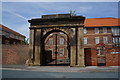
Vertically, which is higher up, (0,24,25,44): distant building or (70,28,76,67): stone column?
(0,24,25,44): distant building

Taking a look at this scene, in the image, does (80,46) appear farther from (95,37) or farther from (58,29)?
(95,37)

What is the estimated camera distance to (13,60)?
2108 cm

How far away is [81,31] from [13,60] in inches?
486

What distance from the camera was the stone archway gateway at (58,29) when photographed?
57.1ft

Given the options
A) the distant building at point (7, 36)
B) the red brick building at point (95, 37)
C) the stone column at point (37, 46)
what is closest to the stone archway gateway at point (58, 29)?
the stone column at point (37, 46)

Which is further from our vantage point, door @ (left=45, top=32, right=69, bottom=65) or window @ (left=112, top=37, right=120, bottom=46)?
door @ (left=45, top=32, right=69, bottom=65)

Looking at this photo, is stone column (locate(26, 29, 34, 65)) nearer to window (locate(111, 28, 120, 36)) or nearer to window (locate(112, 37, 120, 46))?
window (locate(112, 37, 120, 46))

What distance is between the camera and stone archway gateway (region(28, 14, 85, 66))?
17.4 meters

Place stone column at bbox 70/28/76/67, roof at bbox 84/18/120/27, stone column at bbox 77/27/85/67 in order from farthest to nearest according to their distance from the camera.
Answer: roof at bbox 84/18/120/27
stone column at bbox 70/28/76/67
stone column at bbox 77/27/85/67

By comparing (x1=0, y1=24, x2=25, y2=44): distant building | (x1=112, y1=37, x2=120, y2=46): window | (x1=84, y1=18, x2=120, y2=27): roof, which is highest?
(x1=84, y1=18, x2=120, y2=27): roof

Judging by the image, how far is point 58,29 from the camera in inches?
722

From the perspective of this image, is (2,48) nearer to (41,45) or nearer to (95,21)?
(41,45)

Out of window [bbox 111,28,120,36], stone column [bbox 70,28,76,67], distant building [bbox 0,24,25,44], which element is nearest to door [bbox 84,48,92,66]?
stone column [bbox 70,28,76,67]

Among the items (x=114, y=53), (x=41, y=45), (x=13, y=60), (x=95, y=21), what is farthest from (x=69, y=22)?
(x=95, y=21)
